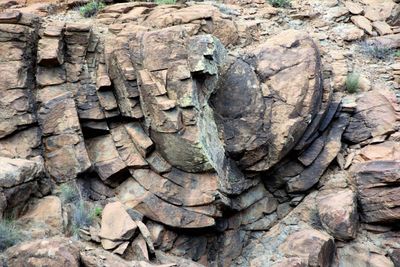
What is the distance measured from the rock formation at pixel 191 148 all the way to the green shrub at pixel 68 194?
0.02 metres

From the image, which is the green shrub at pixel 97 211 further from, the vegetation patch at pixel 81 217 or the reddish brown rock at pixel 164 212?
the reddish brown rock at pixel 164 212

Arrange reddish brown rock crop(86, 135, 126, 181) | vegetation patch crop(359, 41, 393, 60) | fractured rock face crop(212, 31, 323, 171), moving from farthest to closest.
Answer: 1. vegetation patch crop(359, 41, 393, 60)
2. fractured rock face crop(212, 31, 323, 171)
3. reddish brown rock crop(86, 135, 126, 181)

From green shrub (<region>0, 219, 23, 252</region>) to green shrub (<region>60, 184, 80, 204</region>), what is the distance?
117cm

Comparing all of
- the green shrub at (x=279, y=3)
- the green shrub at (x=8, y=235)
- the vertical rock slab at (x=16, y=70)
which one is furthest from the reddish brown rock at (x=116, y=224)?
the green shrub at (x=279, y=3)

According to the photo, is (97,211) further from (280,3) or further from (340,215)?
(280,3)

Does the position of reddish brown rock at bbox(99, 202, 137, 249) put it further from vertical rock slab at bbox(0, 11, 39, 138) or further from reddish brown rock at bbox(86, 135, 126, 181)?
vertical rock slab at bbox(0, 11, 39, 138)

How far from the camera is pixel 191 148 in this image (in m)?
7.37

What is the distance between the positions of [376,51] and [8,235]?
922 cm

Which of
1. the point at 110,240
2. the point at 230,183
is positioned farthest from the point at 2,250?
the point at 230,183

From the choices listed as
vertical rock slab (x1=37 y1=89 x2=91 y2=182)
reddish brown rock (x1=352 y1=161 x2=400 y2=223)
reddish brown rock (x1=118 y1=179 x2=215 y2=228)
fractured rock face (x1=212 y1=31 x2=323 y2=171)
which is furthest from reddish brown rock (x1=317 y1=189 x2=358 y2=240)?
vertical rock slab (x1=37 y1=89 x2=91 y2=182)

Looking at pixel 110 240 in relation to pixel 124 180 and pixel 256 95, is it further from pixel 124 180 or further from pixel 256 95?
pixel 256 95

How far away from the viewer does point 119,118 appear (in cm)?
Result: 817

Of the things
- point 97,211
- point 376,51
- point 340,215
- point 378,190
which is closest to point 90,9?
point 97,211

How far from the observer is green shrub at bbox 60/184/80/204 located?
7070 millimetres
